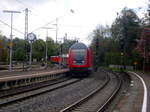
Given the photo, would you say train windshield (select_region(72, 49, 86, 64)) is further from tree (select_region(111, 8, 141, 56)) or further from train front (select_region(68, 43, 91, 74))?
tree (select_region(111, 8, 141, 56))

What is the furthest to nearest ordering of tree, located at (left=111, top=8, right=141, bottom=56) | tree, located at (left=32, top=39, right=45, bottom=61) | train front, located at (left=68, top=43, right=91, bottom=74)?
1. tree, located at (left=32, top=39, right=45, bottom=61)
2. tree, located at (left=111, top=8, right=141, bottom=56)
3. train front, located at (left=68, top=43, right=91, bottom=74)

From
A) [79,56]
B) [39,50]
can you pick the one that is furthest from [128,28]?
[39,50]

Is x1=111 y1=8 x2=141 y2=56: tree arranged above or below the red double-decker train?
above

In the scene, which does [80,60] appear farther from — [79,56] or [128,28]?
[128,28]

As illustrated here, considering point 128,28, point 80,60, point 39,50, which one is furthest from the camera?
point 39,50

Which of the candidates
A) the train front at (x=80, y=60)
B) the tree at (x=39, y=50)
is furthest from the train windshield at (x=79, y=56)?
the tree at (x=39, y=50)

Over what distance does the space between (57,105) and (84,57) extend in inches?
835

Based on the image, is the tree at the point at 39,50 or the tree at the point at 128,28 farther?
the tree at the point at 39,50

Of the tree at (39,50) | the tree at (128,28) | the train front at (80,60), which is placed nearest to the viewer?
the train front at (80,60)

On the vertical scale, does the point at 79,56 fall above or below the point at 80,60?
above

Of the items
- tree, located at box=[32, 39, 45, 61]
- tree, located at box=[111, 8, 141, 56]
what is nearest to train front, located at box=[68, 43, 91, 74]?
tree, located at box=[111, 8, 141, 56]

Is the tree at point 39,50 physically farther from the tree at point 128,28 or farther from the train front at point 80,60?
the train front at point 80,60

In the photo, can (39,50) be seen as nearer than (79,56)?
No

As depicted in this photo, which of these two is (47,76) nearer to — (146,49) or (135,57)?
(146,49)
